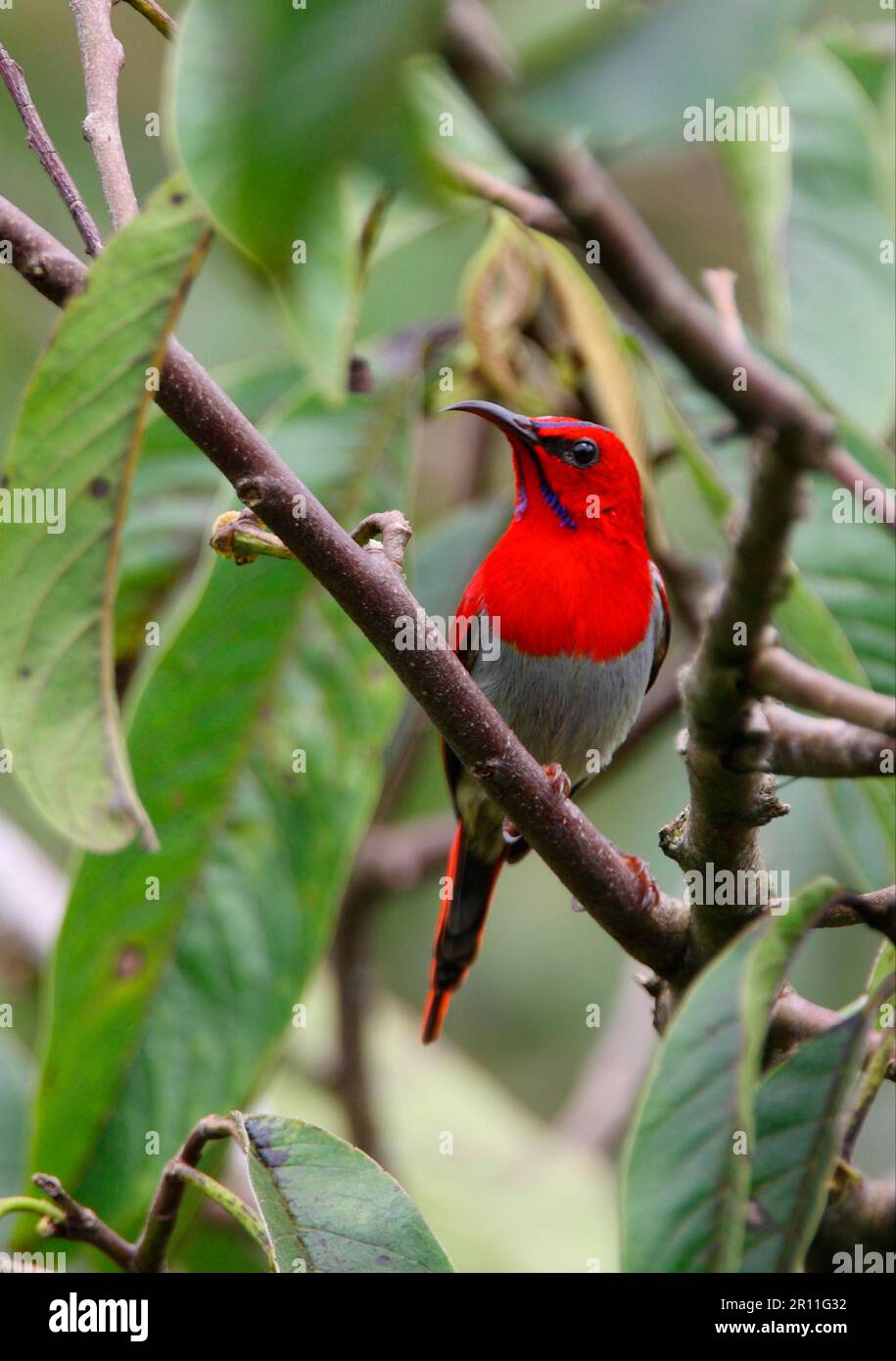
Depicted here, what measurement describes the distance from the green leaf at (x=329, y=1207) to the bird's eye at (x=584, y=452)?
2110 millimetres

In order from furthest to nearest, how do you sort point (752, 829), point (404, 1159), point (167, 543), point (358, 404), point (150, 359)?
point (404, 1159), point (167, 543), point (358, 404), point (752, 829), point (150, 359)

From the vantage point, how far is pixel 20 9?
7.15m

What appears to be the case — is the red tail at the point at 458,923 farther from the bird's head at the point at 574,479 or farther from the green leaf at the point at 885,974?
the green leaf at the point at 885,974

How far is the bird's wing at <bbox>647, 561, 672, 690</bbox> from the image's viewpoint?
3.73 metres

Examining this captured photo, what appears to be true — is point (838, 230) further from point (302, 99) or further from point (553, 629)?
point (302, 99)

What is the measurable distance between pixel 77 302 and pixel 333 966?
3.39 metres

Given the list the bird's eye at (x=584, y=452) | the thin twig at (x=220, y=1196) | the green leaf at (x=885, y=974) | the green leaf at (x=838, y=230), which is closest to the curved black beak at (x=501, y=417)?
the bird's eye at (x=584, y=452)

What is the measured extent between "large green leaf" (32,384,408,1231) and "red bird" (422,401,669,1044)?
0.41m

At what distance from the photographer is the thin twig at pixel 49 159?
1.64 meters

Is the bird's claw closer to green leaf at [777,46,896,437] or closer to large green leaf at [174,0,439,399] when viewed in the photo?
green leaf at [777,46,896,437]

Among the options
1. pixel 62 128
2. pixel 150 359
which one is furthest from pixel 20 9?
pixel 150 359

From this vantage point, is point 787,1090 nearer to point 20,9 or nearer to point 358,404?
point 358,404

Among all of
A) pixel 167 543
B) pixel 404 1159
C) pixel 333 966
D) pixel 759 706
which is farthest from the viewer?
pixel 404 1159

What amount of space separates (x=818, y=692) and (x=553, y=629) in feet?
6.88
